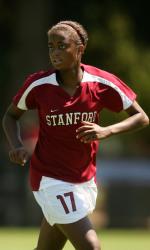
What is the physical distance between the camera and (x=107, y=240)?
14.2 metres

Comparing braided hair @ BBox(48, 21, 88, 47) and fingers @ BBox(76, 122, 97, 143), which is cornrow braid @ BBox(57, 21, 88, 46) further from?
fingers @ BBox(76, 122, 97, 143)

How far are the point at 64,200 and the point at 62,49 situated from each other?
1.04 meters

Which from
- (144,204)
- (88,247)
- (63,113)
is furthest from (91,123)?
(144,204)

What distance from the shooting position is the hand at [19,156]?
7.23m

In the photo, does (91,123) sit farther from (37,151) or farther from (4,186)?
(4,186)

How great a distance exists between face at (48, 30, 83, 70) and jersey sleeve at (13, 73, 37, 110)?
23 cm

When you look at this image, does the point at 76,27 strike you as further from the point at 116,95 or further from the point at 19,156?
the point at 19,156

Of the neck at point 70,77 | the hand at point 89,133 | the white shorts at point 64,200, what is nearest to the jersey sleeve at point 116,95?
the neck at point 70,77

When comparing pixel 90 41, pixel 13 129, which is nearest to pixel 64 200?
pixel 13 129

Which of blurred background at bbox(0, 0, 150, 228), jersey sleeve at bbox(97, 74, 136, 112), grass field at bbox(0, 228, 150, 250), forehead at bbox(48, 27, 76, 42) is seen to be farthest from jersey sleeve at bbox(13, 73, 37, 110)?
blurred background at bbox(0, 0, 150, 228)

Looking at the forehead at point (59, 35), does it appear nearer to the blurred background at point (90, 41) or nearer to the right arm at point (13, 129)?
the right arm at point (13, 129)

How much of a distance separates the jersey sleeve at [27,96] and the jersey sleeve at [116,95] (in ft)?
1.63

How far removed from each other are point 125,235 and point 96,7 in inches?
311

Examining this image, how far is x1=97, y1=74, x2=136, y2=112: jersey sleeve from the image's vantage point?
7379 millimetres
